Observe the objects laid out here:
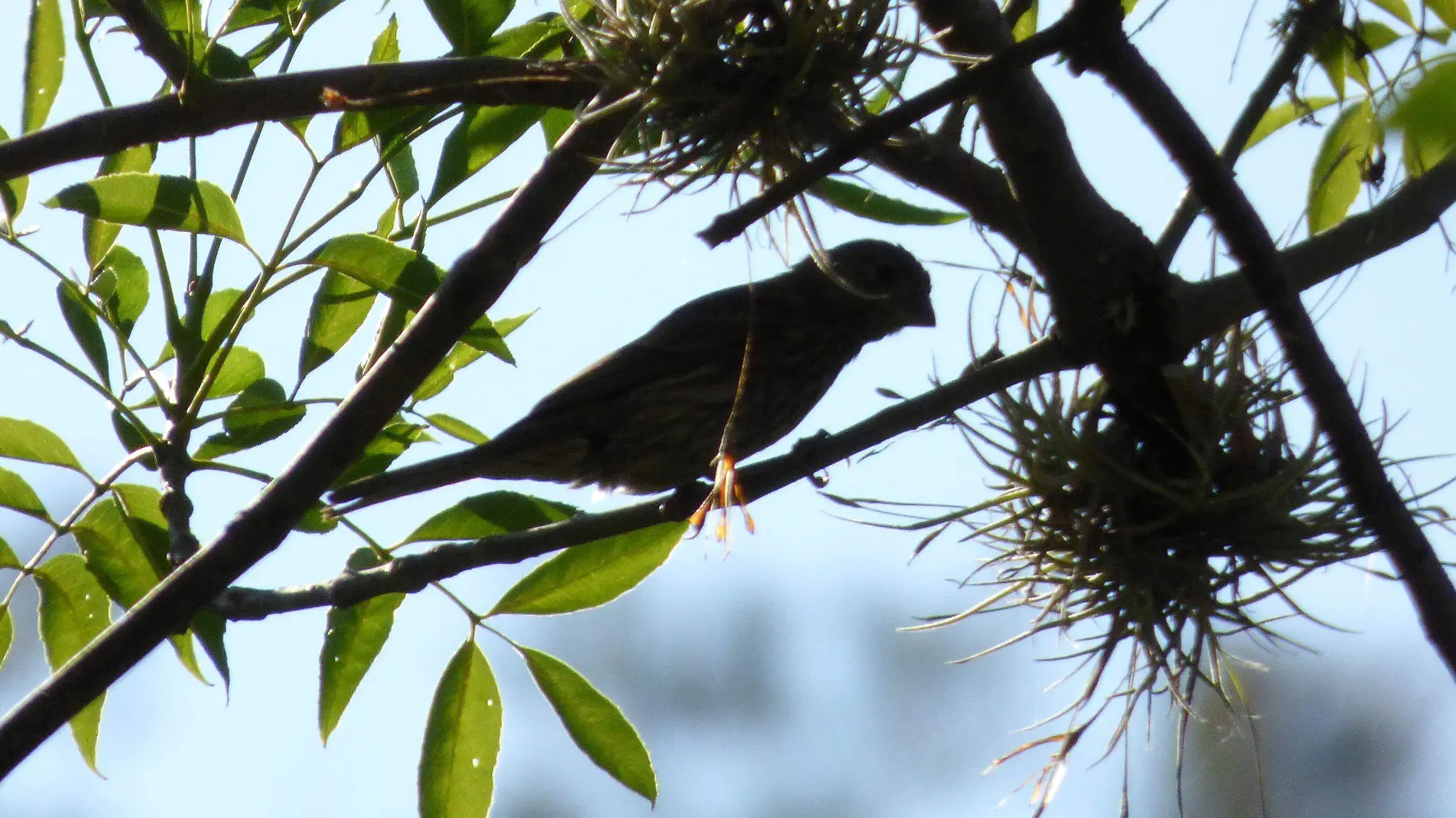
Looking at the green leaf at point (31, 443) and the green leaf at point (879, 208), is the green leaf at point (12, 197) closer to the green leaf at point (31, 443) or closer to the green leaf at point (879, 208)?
the green leaf at point (31, 443)

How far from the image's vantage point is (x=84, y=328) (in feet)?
9.12

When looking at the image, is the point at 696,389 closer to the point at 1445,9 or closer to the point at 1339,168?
the point at 1339,168

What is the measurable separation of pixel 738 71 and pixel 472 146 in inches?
27.1

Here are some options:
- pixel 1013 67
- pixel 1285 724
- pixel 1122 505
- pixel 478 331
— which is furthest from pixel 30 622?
pixel 1285 724

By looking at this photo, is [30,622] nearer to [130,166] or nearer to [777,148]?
[130,166]

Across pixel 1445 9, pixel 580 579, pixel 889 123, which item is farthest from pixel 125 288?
pixel 1445 9

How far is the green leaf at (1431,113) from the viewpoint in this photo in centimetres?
109

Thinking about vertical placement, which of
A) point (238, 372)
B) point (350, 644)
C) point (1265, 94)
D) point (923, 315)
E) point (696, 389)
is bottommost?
point (350, 644)

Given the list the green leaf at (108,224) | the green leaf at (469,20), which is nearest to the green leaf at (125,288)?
the green leaf at (108,224)

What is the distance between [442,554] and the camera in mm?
2604

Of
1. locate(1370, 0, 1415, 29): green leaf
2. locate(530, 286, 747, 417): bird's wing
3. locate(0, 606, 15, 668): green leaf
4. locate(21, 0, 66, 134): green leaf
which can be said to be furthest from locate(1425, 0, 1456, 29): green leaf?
locate(530, 286, 747, 417): bird's wing

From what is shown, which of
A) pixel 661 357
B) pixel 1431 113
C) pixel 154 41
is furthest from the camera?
pixel 661 357

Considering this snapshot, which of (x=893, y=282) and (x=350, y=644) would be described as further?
(x=893, y=282)

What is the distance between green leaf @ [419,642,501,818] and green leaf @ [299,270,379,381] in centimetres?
68
